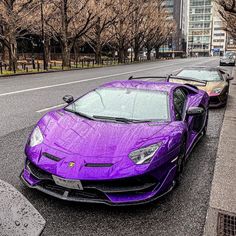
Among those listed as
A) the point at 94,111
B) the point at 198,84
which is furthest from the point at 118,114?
the point at 198,84

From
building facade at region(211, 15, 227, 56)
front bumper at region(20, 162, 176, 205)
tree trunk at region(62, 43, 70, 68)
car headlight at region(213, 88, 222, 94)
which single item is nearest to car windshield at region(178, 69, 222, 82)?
car headlight at region(213, 88, 222, 94)

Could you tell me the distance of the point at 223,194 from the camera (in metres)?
3.55

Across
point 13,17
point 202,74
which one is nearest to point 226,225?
point 202,74

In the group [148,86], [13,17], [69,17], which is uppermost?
[69,17]

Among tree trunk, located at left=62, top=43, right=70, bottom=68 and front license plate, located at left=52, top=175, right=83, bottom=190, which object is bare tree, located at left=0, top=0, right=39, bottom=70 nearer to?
tree trunk, located at left=62, top=43, right=70, bottom=68

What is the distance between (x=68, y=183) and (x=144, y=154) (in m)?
0.82

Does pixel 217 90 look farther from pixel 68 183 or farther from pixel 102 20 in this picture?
pixel 102 20

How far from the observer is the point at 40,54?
51.8 m

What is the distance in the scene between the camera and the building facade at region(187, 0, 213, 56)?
156625mm

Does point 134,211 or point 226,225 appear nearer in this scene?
point 226,225

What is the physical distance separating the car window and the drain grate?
143 centimetres

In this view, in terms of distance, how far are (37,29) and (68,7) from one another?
499cm

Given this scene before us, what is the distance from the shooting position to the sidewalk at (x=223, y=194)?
2881 millimetres

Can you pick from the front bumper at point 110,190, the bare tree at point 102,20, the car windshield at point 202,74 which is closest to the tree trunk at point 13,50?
the bare tree at point 102,20
